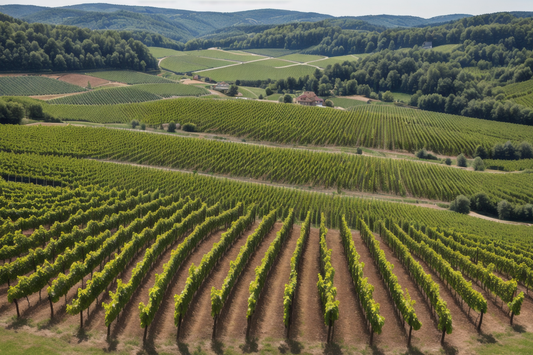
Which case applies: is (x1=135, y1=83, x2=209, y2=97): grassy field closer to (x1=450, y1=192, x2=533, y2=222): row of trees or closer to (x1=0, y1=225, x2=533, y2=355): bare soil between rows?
(x1=450, y1=192, x2=533, y2=222): row of trees

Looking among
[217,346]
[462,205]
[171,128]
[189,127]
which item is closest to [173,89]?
[171,128]

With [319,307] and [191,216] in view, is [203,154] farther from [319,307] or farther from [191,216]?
[319,307]

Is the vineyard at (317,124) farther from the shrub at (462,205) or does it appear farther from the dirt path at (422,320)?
the dirt path at (422,320)

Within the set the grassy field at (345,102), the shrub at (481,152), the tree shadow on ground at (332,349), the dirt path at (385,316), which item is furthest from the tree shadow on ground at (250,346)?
the grassy field at (345,102)

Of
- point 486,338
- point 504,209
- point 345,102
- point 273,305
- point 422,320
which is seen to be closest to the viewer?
point 486,338

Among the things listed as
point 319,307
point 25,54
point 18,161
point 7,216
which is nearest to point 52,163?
point 18,161

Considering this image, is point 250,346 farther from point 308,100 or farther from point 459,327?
point 308,100
